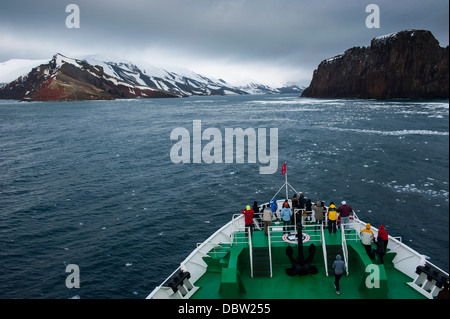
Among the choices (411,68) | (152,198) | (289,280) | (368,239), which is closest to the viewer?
(289,280)

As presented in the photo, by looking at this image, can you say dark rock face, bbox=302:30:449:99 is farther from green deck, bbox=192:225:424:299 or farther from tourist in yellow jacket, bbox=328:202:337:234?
green deck, bbox=192:225:424:299

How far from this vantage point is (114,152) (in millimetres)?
61156

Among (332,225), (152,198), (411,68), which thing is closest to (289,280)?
(332,225)

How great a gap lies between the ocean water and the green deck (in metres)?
7.04

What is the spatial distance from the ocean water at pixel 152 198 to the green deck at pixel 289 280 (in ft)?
23.1

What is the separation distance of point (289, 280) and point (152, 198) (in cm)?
2460

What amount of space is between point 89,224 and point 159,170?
771 inches

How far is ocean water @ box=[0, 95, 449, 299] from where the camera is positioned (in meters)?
23.6

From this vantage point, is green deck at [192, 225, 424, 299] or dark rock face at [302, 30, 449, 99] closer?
green deck at [192, 225, 424, 299]

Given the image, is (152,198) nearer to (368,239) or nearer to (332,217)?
(332,217)

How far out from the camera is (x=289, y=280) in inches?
627

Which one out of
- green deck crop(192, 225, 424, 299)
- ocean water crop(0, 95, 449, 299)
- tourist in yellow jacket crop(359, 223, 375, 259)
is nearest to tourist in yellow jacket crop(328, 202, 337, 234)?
green deck crop(192, 225, 424, 299)
